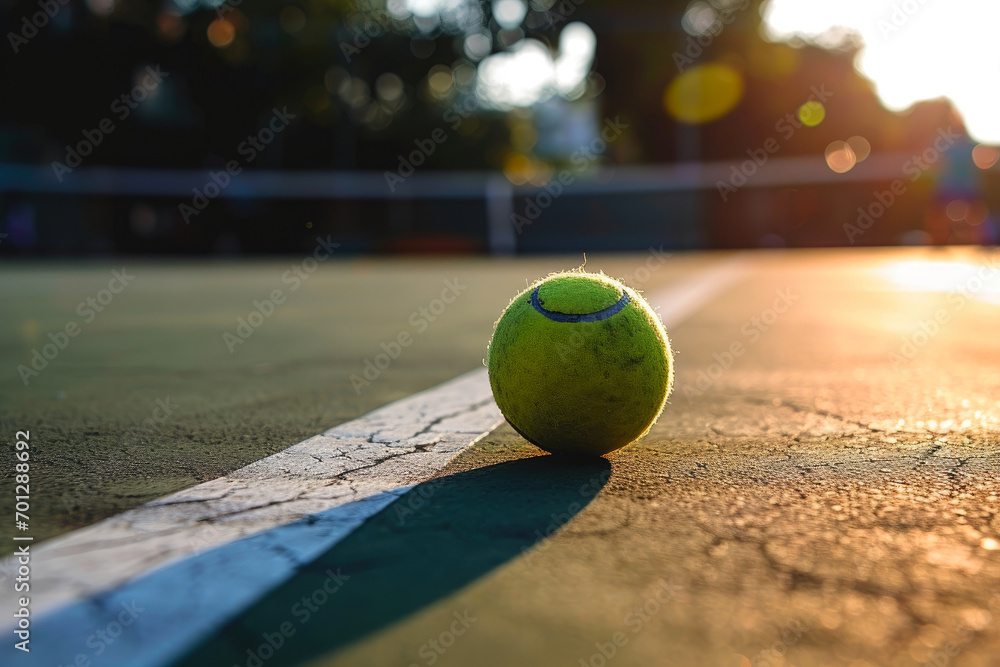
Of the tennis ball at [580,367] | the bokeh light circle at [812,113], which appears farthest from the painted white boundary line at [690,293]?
the bokeh light circle at [812,113]

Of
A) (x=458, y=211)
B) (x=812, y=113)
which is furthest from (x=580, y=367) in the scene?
(x=812, y=113)

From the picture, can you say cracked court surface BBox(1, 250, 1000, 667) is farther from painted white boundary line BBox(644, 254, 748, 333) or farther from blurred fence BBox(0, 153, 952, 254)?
blurred fence BBox(0, 153, 952, 254)

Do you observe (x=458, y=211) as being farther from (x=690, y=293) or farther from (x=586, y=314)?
(x=586, y=314)

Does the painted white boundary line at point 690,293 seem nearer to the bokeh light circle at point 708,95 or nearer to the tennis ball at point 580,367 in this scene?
the tennis ball at point 580,367

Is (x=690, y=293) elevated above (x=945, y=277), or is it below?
above

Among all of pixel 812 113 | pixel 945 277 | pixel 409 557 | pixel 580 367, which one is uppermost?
pixel 580 367

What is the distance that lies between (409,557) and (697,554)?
68cm

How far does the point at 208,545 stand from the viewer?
2.04 meters

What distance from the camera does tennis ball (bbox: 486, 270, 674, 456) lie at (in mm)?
2695

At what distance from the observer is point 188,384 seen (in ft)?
15.3

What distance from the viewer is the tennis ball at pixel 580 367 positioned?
8.84ft

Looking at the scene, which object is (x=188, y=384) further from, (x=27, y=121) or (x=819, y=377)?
(x=27, y=121)

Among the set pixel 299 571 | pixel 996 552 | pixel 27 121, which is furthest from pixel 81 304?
pixel 27 121

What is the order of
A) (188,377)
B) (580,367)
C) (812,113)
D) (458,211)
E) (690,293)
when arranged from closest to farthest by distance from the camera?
(580,367), (188,377), (690,293), (458,211), (812,113)
